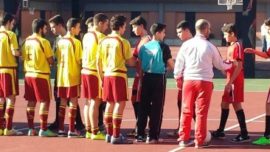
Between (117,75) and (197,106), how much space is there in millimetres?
1457

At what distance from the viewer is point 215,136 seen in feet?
43.3

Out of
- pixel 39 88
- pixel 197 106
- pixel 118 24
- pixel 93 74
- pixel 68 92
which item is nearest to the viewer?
pixel 197 106

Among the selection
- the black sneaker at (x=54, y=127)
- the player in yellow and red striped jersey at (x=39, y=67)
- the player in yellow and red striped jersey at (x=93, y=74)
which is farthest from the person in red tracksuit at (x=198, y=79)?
the black sneaker at (x=54, y=127)

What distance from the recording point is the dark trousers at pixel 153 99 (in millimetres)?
12547

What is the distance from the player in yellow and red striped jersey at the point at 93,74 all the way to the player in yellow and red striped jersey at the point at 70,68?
19cm

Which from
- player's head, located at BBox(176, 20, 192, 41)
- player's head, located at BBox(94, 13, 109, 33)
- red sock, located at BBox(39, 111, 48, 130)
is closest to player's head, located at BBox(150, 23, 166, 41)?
player's head, located at BBox(176, 20, 192, 41)

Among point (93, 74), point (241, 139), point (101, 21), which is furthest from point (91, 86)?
point (241, 139)

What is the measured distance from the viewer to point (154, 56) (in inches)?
495

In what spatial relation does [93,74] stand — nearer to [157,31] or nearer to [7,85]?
[157,31]

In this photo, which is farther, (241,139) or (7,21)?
(7,21)

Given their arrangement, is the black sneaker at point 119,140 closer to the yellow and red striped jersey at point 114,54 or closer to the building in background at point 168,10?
the yellow and red striped jersey at point 114,54

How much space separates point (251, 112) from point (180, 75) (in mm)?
5322

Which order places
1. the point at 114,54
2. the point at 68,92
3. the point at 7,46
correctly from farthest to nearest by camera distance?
the point at 7,46
the point at 68,92
the point at 114,54

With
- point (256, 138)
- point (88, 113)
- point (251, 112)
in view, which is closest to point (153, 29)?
point (88, 113)
